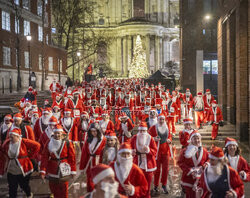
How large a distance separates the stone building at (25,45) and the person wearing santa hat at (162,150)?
19.8 metres

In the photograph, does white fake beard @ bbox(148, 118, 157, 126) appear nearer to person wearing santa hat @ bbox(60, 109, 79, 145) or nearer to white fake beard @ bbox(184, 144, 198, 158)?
person wearing santa hat @ bbox(60, 109, 79, 145)

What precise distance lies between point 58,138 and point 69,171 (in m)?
0.63

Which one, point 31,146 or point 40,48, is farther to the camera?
point 40,48

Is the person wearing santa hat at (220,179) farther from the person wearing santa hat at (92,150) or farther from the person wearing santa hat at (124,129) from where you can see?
the person wearing santa hat at (124,129)

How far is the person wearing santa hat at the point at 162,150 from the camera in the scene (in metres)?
8.58

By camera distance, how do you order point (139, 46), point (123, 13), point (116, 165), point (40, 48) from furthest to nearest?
1. point (123, 13)
2. point (139, 46)
3. point (40, 48)
4. point (116, 165)

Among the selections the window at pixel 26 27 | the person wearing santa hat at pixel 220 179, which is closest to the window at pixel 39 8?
the window at pixel 26 27

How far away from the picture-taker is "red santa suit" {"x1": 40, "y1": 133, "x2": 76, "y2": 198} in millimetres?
6824

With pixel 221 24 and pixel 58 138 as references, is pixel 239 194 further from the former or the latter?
pixel 221 24

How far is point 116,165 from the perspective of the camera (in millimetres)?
5012

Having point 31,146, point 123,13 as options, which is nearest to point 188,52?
point 31,146

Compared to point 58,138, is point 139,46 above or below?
above

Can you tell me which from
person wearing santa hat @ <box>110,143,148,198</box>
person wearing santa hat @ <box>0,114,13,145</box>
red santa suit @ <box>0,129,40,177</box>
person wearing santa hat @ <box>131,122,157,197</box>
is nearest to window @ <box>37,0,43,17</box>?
person wearing santa hat @ <box>0,114,13,145</box>

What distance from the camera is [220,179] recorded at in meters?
5.00
